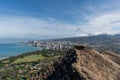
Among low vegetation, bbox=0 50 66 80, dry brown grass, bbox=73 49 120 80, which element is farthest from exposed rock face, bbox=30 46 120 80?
low vegetation, bbox=0 50 66 80

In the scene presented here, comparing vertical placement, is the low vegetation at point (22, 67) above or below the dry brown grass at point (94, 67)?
below

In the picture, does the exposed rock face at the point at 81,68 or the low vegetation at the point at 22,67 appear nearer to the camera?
the exposed rock face at the point at 81,68

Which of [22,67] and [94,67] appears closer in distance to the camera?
[94,67]

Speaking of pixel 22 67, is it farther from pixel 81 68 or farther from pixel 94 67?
pixel 81 68

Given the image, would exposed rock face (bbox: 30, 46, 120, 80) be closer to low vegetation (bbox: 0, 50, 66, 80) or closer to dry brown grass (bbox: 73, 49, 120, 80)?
dry brown grass (bbox: 73, 49, 120, 80)

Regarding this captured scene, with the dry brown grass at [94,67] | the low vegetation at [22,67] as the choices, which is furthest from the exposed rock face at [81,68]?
the low vegetation at [22,67]

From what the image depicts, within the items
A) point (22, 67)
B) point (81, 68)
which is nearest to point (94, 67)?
point (81, 68)

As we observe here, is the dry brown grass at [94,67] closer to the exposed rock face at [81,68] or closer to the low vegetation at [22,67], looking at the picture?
the exposed rock face at [81,68]

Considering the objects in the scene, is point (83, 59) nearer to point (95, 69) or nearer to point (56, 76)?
point (95, 69)

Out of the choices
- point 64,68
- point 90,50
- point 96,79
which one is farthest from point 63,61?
point 96,79
